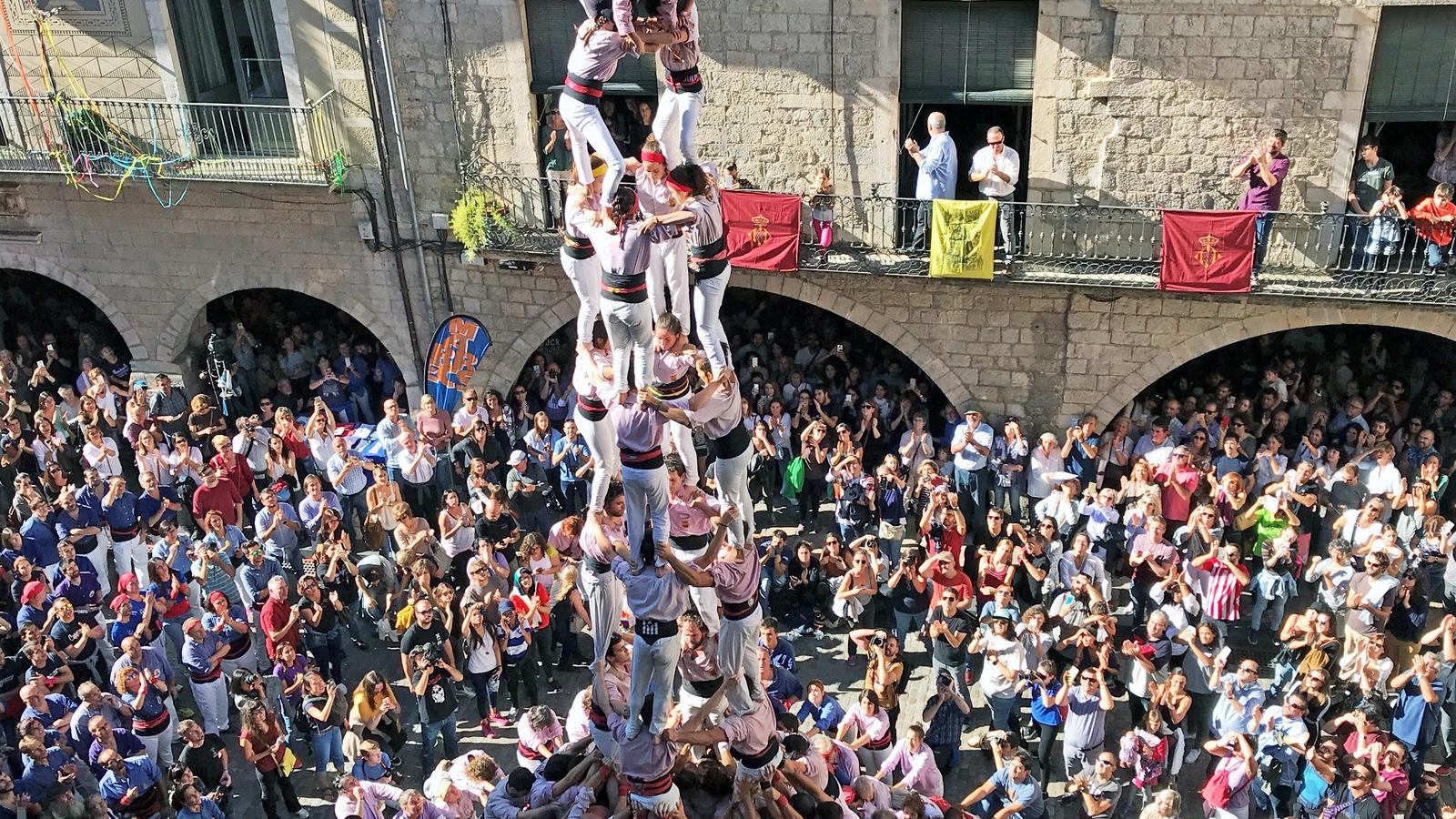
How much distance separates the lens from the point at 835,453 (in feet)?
53.7

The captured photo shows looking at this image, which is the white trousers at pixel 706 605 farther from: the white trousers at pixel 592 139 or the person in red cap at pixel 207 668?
the person in red cap at pixel 207 668

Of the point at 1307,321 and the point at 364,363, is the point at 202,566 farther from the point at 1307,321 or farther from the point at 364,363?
the point at 1307,321

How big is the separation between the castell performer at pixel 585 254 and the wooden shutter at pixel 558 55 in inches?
315

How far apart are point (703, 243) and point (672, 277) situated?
0.36 m

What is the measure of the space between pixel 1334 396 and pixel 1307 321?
5.68 ft

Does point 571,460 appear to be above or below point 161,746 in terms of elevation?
above

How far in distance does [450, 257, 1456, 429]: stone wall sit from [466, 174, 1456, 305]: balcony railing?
0.41 metres

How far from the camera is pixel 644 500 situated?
9672mm

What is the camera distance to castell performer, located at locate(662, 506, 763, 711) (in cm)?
983

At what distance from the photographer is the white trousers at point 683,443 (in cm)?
1045

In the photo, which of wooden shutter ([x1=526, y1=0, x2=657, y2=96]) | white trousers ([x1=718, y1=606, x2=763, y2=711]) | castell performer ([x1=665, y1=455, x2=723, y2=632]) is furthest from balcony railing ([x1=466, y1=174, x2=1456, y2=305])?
white trousers ([x1=718, y1=606, x2=763, y2=711])

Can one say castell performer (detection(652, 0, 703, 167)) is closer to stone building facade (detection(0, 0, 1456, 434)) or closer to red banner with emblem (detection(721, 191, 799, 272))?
red banner with emblem (detection(721, 191, 799, 272))

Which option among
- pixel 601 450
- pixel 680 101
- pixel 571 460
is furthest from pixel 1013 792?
pixel 571 460

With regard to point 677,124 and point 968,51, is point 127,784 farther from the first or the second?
point 968,51
